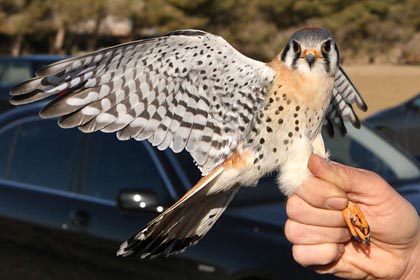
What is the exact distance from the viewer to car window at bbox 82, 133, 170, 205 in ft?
18.2

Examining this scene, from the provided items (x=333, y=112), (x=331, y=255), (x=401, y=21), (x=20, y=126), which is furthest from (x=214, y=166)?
(x=401, y=21)

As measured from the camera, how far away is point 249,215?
5.17 m

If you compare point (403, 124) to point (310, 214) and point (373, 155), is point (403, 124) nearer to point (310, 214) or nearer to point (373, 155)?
point (373, 155)

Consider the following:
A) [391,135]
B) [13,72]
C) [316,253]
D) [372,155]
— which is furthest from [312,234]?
[13,72]

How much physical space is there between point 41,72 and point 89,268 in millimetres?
2815

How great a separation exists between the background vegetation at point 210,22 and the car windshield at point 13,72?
1760cm

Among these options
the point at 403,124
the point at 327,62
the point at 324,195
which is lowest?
the point at 403,124

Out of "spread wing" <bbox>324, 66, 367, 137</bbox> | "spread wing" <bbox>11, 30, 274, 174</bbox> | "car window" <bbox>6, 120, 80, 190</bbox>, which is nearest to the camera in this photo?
"spread wing" <bbox>11, 30, 274, 174</bbox>

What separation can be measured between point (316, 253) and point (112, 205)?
2930mm

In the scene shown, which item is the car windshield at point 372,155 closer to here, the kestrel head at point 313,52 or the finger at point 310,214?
the kestrel head at point 313,52

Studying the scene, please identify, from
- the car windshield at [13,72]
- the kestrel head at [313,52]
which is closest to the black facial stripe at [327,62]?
the kestrel head at [313,52]

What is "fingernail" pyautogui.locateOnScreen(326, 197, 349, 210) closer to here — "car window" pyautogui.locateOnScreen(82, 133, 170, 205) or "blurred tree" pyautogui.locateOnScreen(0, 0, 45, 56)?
"car window" pyautogui.locateOnScreen(82, 133, 170, 205)

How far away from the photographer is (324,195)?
8.96 feet

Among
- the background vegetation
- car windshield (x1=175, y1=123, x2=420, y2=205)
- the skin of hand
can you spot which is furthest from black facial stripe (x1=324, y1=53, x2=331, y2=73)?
the background vegetation
